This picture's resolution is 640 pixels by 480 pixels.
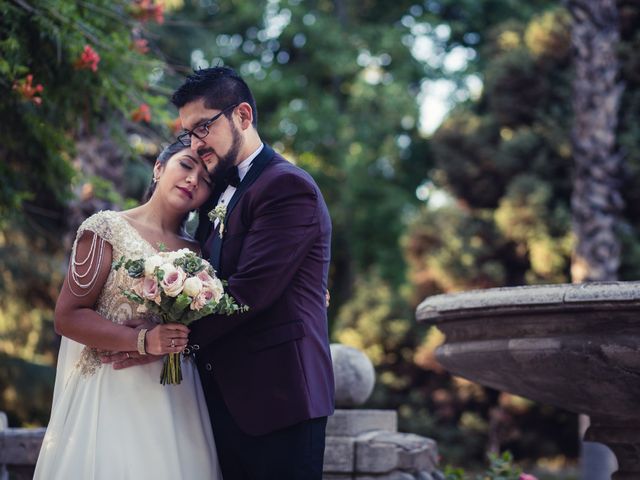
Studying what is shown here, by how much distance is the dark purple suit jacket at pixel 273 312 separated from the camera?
355 cm

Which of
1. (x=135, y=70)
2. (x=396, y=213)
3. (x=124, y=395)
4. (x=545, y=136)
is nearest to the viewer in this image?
(x=124, y=395)

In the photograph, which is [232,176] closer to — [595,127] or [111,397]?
[111,397]

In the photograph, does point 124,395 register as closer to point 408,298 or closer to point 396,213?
point 408,298

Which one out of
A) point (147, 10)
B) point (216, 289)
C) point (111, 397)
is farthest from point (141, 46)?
point (216, 289)

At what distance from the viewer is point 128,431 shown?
381 centimetres

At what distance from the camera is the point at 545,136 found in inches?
530

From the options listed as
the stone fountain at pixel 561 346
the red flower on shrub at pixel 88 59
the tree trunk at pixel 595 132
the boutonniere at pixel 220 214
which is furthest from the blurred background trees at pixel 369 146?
the stone fountain at pixel 561 346

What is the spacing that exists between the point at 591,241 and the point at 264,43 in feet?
37.2

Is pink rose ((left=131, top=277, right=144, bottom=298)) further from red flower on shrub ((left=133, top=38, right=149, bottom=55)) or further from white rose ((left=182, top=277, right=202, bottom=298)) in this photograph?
red flower on shrub ((left=133, top=38, right=149, bottom=55))

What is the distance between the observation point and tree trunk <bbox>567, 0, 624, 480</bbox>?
440 inches

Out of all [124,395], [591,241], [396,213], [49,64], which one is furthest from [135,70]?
[396,213]

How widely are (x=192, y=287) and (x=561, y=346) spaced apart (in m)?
1.69

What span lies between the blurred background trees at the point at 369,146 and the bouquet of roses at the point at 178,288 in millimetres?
1991

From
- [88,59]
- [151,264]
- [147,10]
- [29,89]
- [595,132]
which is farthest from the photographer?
[595,132]
